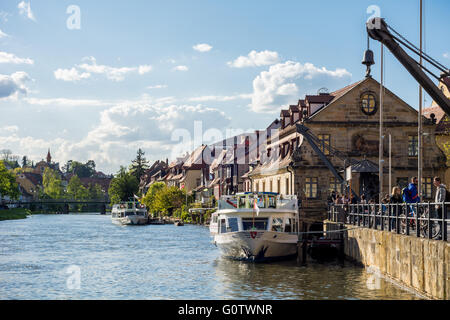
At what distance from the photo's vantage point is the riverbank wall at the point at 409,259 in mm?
18922

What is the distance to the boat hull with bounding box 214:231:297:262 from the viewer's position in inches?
1428

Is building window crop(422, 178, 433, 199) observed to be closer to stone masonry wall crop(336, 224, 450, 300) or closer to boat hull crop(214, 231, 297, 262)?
boat hull crop(214, 231, 297, 262)

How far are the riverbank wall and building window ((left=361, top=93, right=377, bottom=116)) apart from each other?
21.0m

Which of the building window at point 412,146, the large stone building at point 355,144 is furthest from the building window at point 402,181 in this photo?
the building window at point 412,146

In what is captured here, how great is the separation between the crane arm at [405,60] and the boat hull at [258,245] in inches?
512

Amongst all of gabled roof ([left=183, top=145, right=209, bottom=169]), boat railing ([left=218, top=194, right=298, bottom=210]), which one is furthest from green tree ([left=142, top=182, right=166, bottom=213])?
boat railing ([left=218, top=194, right=298, bottom=210])

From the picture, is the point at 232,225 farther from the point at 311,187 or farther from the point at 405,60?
the point at 311,187

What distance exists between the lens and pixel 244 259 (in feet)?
122

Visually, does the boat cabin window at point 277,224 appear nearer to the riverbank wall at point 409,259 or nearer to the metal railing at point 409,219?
the metal railing at point 409,219

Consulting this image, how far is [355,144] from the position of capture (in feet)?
175

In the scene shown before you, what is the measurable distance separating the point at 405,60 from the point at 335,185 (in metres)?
25.9

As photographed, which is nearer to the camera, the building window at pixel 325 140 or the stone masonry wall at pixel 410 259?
the stone masonry wall at pixel 410 259
